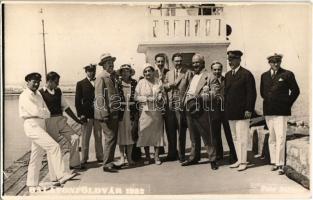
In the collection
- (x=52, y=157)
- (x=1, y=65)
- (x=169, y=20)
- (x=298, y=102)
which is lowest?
(x=52, y=157)

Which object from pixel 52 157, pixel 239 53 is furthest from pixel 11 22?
pixel 239 53

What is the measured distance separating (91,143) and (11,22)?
3.30ft

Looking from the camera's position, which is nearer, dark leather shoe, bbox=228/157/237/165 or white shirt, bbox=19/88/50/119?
white shirt, bbox=19/88/50/119

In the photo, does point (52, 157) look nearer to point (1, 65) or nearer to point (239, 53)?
point (1, 65)

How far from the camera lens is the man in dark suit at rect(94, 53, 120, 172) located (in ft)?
13.8

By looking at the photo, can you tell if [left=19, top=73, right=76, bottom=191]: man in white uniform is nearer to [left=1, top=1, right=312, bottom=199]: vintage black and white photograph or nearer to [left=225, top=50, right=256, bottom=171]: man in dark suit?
[left=1, top=1, right=312, bottom=199]: vintage black and white photograph

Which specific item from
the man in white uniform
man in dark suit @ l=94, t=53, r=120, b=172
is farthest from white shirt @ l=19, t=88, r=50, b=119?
man in dark suit @ l=94, t=53, r=120, b=172

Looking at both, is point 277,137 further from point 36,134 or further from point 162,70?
point 36,134

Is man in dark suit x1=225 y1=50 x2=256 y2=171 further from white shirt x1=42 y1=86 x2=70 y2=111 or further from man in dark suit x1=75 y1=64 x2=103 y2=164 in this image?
white shirt x1=42 y1=86 x2=70 y2=111

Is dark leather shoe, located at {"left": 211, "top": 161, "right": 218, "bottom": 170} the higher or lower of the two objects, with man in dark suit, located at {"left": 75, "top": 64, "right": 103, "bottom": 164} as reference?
lower

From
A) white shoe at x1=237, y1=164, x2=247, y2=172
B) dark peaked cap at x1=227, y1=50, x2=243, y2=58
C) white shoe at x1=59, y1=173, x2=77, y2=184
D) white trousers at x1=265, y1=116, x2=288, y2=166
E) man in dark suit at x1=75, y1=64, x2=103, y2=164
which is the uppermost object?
dark peaked cap at x1=227, y1=50, x2=243, y2=58

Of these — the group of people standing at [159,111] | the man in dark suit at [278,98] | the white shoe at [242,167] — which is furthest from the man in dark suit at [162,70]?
the man in dark suit at [278,98]

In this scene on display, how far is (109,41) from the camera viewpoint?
4.24m

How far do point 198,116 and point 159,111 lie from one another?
0.27 meters
